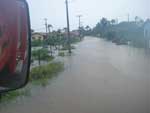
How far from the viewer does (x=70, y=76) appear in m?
8.37

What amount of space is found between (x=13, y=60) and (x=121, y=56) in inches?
487

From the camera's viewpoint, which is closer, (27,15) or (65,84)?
(27,15)

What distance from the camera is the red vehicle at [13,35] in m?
0.89

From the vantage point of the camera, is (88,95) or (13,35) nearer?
(13,35)

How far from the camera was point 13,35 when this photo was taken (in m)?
0.91

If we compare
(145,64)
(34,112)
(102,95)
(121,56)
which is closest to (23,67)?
(34,112)

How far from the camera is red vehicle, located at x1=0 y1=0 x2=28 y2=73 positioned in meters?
0.89

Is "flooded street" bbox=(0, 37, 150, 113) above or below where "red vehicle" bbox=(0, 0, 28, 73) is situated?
below

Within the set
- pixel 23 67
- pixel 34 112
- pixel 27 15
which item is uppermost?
pixel 27 15

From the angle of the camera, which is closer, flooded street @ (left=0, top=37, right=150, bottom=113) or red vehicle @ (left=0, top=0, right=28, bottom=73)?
red vehicle @ (left=0, top=0, right=28, bottom=73)

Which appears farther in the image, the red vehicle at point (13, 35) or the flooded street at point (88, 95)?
the flooded street at point (88, 95)

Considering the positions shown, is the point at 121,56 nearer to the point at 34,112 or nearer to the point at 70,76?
the point at 70,76

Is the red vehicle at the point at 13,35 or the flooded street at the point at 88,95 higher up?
the red vehicle at the point at 13,35

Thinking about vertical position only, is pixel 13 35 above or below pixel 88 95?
above
